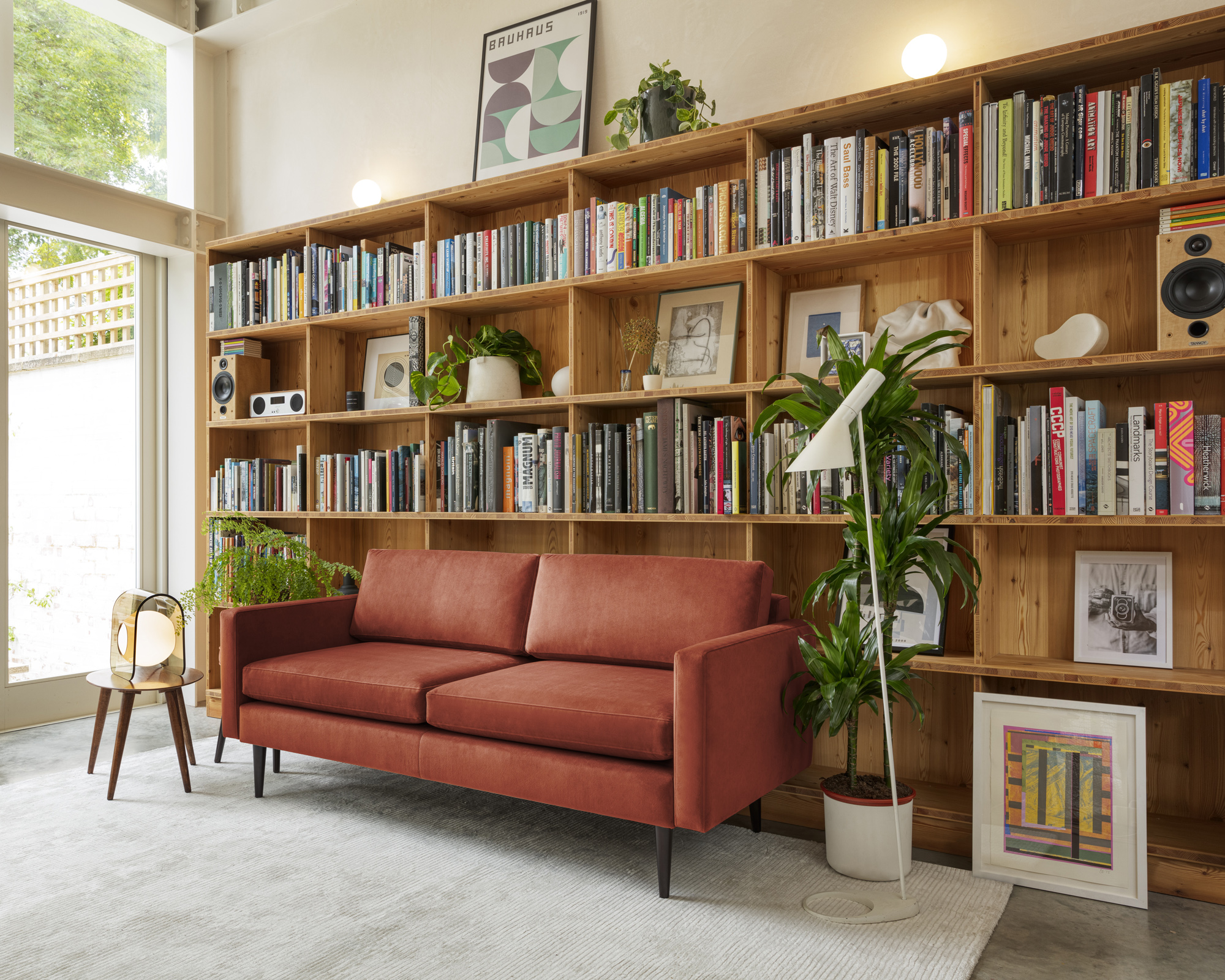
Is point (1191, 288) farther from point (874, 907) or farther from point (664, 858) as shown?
point (664, 858)

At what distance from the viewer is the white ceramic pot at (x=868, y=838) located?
7.73 feet

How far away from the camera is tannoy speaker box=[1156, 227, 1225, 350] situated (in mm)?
2299

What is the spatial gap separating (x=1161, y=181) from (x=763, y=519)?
1477 mm

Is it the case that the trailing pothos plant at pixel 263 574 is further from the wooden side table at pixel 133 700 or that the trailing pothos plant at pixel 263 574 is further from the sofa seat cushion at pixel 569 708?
the sofa seat cushion at pixel 569 708

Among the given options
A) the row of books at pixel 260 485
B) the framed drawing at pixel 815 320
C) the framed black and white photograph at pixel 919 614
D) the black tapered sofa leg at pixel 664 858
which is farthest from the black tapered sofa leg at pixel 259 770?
the framed drawing at pixel 815 320

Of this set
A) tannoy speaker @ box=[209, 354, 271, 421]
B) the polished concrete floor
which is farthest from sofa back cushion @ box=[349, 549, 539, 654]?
the polished concrete floor

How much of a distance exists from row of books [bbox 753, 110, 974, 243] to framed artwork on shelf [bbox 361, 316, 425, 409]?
5.82 ft

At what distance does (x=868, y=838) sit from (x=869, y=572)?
73 cm

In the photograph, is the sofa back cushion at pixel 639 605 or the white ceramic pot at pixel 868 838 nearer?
the white ceramic pot at pixel 868 838

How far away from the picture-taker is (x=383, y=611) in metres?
3.48

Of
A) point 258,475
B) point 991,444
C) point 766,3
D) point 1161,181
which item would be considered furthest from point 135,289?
point 1161,181

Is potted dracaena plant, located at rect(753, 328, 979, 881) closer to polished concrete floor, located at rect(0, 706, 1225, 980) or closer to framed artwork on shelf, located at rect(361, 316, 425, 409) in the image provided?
polished concrete floor, located at rect(0, 706, 1225, 980)

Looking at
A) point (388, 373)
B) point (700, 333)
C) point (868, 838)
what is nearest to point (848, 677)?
point (868, 838)

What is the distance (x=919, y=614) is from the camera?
286cm
